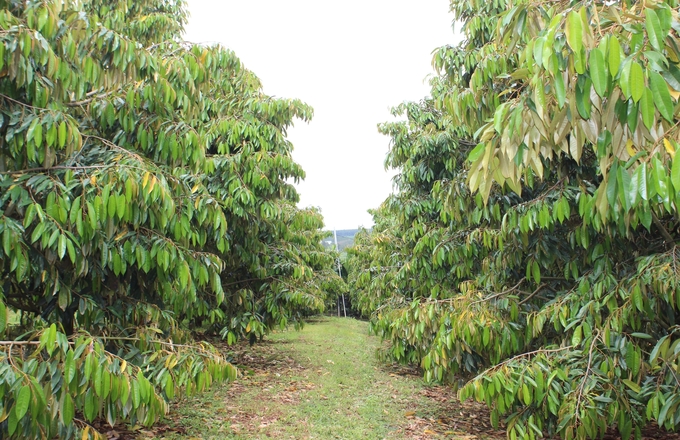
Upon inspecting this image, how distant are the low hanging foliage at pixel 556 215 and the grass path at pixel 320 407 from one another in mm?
691

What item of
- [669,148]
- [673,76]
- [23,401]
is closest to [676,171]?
[669,148]

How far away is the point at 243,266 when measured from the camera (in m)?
7.34

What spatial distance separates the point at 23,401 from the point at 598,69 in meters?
2.35

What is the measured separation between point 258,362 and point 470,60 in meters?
6.41

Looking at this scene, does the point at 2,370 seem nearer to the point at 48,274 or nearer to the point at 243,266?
the point at 48,274

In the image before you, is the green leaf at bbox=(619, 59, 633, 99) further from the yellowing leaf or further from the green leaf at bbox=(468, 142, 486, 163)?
the green leaf at bbox=(468, 142, 486, 163)

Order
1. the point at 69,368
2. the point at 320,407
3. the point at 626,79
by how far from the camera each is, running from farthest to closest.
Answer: the point at 320,407, the point at 69,368, the point at 626,79

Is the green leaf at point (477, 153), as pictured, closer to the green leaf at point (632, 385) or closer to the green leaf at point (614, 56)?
the green leaf at point (614, 56)

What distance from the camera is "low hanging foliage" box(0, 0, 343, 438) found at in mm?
2094

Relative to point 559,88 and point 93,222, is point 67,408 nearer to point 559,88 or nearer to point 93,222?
point 93,222

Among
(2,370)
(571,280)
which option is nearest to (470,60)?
(571,280)

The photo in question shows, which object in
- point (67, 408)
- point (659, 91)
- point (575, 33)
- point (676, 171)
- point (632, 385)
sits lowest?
point (632, 385)

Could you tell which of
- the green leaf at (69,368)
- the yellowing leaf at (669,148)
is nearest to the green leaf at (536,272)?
the yellowing leaf at (669,148)

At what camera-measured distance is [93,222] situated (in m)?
2.41
